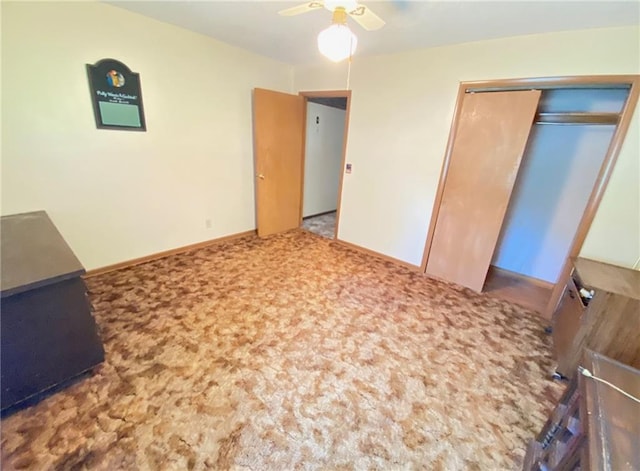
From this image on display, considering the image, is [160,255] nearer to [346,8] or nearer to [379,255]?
[379,255]

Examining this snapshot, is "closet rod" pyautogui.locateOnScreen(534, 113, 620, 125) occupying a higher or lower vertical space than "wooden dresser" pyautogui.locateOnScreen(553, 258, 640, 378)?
higher

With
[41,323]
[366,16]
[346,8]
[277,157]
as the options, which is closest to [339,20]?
[346,8]

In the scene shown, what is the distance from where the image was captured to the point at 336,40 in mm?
1496

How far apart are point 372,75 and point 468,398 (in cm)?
316

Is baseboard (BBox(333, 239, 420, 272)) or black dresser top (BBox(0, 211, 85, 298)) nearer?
black dresser top (BBox(0, 211, 85, 298))

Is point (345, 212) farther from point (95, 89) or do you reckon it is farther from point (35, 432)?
point (35, 432)

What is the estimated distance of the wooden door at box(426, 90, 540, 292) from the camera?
95.6 inches

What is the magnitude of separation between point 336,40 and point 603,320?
223cm

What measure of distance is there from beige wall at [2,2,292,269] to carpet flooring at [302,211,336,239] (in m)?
1.18

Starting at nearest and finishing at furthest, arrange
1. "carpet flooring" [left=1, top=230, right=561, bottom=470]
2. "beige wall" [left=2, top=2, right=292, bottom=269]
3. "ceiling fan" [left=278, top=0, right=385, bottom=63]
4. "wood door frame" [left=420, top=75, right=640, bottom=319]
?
"carpet flooring" [left=1, top=230, right=561, bottom=470] → "ceiling fan" [left=278, top=0, right=385, bottom=63] → "wood door frame" [left=420, top=75, right=640, bottom=319] → "beige wall" [left=2, top=2, right=292, bottom=269]

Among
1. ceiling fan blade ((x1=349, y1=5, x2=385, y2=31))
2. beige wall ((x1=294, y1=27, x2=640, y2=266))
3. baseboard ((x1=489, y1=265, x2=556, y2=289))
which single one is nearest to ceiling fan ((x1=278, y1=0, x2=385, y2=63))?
ceiling fan blade ((x1=349, y1=5, x2=385, y2=31))

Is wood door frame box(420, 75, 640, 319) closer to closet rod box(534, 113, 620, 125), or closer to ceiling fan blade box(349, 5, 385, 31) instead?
closet rod box(534, 113, 620, 125)

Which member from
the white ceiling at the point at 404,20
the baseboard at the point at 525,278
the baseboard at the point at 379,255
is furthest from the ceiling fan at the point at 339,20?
the baseboard at the point at 525,278

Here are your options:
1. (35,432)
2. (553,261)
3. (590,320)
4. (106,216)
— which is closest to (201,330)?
(35,432)
